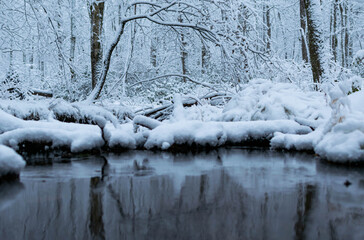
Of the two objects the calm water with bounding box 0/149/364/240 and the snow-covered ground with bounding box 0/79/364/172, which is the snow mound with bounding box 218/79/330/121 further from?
the calm water with bounding box 0/149/364/240

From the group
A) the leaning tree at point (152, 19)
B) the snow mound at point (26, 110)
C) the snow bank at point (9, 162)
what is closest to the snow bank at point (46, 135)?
the snow mound at point (26, 110)

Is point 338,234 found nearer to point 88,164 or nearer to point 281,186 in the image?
Answer: point 281,186

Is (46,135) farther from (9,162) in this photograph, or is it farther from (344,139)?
(344,139)

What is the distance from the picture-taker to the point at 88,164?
119 inches

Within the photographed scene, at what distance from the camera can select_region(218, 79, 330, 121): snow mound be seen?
5.13m

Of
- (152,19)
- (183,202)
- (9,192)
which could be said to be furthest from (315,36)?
(9,192)

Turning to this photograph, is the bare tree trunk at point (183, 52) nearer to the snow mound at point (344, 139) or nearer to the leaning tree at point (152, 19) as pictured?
the leaning tree at point (152, 19)

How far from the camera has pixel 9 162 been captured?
2223 mm

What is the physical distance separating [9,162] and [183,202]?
1.26 m

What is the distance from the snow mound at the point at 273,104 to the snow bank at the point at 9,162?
388 centimetres

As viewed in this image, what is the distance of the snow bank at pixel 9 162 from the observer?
2164 mm

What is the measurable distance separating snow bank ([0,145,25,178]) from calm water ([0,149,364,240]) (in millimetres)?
110

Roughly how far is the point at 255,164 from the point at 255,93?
10.7 feet

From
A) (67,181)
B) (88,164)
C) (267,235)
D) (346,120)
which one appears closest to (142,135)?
(88,164)
